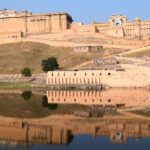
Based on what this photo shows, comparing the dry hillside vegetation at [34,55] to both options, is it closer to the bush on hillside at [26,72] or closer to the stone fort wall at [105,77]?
the bush on hillside at [26,72]

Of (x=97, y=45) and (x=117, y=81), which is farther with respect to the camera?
(x=97, y=45)

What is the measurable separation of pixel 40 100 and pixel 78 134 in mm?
14974

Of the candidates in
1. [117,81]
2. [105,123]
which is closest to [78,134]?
[105,123]

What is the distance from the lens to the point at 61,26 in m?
66.9

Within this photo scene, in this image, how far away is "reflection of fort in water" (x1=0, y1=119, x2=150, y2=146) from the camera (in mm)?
19359

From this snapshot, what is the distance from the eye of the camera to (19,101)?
34594 mm

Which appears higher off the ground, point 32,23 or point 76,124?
point 32,23

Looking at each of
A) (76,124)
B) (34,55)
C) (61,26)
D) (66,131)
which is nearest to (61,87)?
(34,55)

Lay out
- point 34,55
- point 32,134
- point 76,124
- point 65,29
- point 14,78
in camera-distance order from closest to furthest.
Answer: point 32,134 < point 76,124 < point 14,78 < point 34,55 < point 65,29

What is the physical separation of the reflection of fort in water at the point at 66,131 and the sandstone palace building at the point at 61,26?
40.7 meters

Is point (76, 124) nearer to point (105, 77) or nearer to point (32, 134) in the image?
point (32, 134)

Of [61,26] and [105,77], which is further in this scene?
[61,26]

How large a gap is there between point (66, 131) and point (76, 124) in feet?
5.86

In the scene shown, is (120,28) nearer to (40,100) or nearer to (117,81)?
(117,81)
